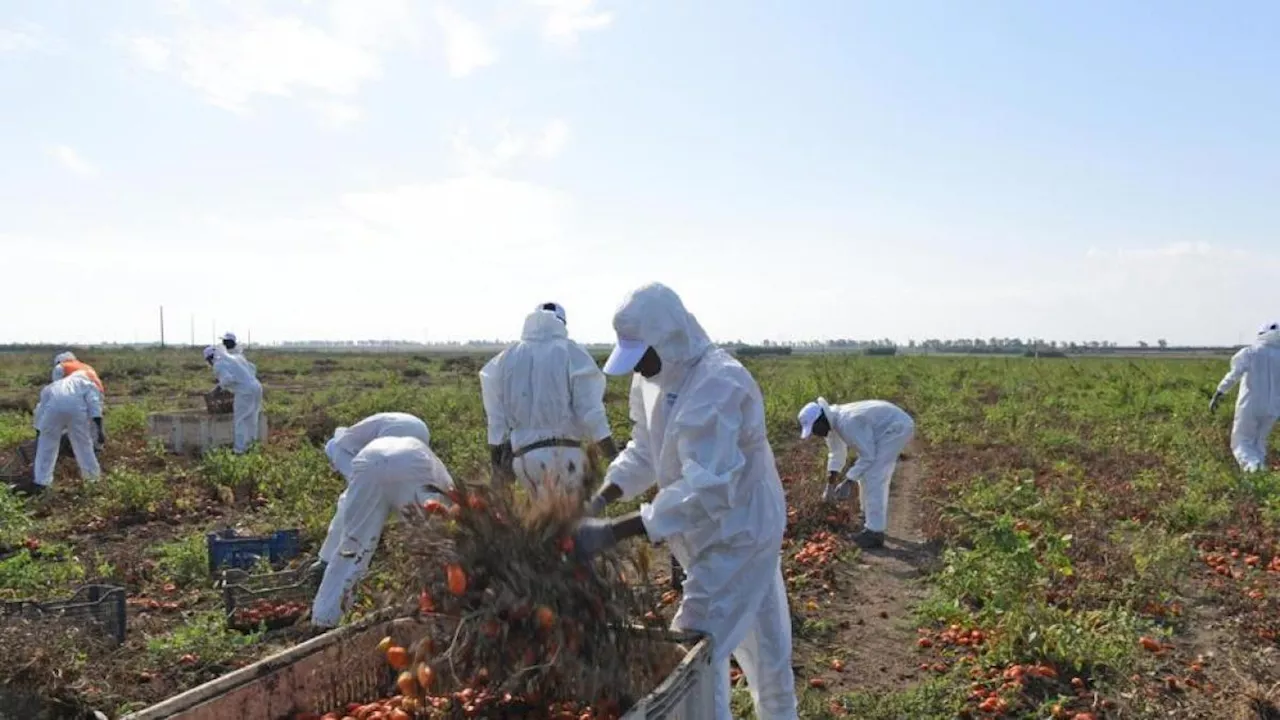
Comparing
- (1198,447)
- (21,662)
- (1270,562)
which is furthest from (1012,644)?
(1198,447)

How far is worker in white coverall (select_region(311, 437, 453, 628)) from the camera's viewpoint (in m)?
5.18

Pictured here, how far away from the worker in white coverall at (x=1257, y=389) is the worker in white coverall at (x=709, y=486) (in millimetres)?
9697

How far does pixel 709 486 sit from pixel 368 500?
9.15ft

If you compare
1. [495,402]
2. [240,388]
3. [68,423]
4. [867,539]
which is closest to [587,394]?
[495,402]

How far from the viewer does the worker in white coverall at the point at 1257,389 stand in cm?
1102

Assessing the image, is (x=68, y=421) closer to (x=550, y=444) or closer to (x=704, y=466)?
(x=550, y=444)

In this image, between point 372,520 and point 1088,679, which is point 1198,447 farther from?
point 372,520

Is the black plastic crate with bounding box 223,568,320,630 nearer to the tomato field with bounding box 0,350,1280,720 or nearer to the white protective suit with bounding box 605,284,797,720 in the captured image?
the tomato field with bounding box 0,350,1280,720

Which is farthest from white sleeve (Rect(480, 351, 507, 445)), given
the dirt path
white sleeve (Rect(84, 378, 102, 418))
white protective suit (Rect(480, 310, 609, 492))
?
white sleeve (Rect(84, 378, 102, 418))

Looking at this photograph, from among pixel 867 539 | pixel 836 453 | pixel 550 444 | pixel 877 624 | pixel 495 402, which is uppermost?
pixel 495 402

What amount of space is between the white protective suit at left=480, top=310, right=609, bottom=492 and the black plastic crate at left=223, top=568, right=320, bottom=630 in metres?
1.47

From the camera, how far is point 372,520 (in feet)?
17.3

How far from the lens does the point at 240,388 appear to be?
12.5m

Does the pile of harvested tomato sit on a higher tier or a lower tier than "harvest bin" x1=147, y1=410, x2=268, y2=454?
lower
